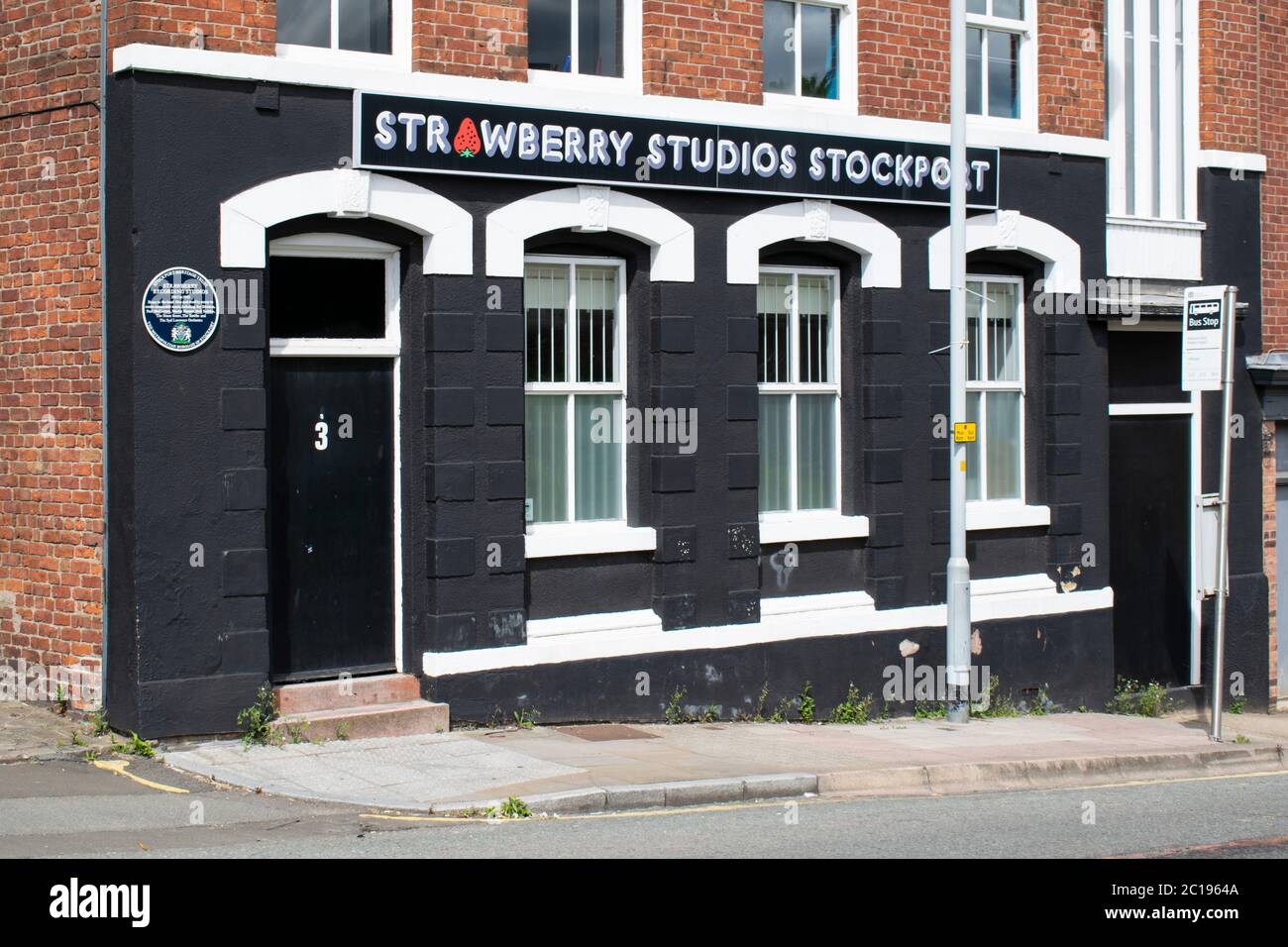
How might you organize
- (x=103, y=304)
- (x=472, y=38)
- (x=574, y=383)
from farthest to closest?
(x=574, y=383), (x=472, y=38), (x=103, y=304)

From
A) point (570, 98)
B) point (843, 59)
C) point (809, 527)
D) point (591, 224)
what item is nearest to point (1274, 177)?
point (843, 59)

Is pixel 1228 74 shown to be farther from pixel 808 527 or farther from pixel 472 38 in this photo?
pixel 472 38

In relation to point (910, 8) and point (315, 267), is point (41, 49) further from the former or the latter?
point (910, 8)

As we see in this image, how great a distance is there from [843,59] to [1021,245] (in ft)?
8.27

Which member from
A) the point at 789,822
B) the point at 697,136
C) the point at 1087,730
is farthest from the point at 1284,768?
the point at 697,136

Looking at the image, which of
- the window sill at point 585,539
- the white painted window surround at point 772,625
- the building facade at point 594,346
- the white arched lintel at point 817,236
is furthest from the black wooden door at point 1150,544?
the window sill at point 585,539

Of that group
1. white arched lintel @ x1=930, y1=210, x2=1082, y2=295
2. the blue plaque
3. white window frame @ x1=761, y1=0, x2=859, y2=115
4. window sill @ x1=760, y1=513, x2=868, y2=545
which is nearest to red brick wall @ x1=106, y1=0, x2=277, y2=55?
the blue plaque

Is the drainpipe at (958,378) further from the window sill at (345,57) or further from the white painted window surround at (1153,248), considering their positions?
the window sill at (345,57)

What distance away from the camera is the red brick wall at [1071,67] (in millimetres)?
15602

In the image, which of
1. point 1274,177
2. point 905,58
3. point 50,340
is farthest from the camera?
point 1274,177

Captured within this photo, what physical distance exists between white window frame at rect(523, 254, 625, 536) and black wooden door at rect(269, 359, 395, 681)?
121 cm

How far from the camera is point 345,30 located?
1187 centimetres
